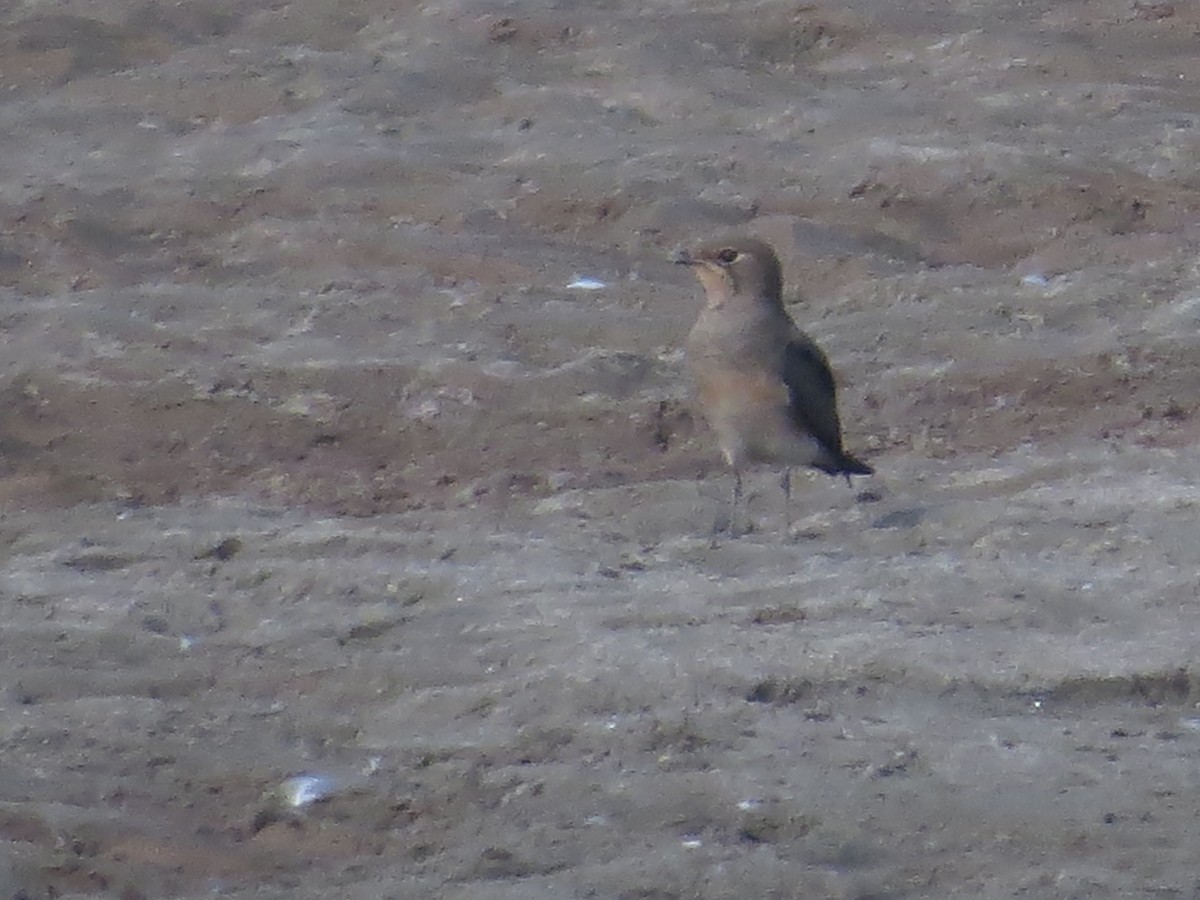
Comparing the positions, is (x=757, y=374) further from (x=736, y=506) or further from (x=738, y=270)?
(x=736, y=506)

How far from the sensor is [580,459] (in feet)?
25.7

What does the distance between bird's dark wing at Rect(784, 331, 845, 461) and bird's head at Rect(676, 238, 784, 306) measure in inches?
8.0

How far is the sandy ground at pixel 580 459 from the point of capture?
4.96 metres

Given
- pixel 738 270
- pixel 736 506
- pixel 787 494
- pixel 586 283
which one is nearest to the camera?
pixel 736 506

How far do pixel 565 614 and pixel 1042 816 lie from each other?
1667 mm

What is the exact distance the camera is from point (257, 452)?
26.1 feet

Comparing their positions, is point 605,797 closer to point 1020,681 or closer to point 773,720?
point 773,720

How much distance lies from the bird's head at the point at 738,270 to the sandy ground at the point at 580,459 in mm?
596

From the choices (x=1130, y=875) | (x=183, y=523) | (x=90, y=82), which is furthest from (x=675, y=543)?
(x=90, y=82)

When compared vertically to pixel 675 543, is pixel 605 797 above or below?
above

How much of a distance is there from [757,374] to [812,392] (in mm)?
193

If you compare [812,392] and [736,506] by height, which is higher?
[812,392]

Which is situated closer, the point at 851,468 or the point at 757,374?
the point at 851,468

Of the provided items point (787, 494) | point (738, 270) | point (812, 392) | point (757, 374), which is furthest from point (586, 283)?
point (787, 494)
